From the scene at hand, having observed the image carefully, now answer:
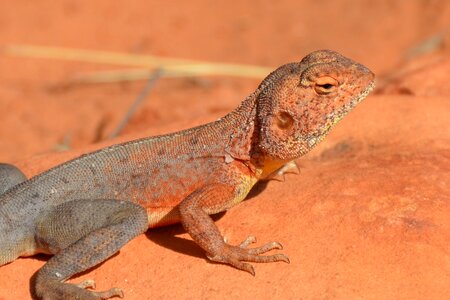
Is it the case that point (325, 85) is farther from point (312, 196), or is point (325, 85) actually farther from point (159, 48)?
point (159, 48)

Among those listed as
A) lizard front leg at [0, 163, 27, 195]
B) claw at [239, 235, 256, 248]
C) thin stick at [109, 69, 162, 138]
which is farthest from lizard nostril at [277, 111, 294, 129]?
thin stick at [109, 69, 162, 138]

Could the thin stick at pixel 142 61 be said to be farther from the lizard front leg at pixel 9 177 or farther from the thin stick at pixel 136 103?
the lizard front leg at pixel 9 177

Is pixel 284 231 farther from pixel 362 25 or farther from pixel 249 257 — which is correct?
pixel 362 25

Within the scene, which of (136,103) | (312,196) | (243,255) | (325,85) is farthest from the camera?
(136,103)

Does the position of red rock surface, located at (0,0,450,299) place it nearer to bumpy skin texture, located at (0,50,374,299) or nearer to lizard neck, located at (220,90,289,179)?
bumpy skin texture, located at (0,50,374,299)

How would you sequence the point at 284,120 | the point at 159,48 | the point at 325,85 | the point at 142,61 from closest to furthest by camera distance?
1. the point at 325,85
2. the point at 284,120
3. the point at 142,61
4. the point at 159,48

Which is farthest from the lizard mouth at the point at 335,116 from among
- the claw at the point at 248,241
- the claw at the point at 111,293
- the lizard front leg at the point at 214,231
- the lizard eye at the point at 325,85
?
the claw at the point at 111,293

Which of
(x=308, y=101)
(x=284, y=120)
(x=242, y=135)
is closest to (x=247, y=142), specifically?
(x=242, y=135)
